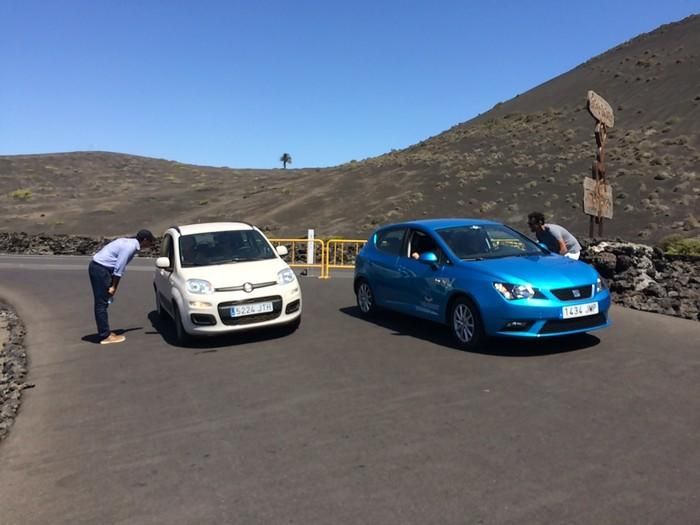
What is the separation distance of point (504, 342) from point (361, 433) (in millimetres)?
3805

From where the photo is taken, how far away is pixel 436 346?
8539 millimetres

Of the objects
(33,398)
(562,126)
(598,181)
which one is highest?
(562,126)

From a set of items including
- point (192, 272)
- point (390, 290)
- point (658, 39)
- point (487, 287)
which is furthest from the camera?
point (658, 39)

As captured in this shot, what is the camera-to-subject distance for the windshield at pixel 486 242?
8875 millimetres

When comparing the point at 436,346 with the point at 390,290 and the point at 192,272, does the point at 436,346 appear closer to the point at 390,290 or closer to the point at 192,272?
the point at 390,290

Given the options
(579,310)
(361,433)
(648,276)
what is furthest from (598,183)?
(361,433)

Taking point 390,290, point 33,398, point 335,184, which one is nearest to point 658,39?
point 335,184

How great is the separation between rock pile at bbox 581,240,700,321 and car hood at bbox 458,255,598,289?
3.60 meters

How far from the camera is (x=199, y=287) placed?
9039 mm

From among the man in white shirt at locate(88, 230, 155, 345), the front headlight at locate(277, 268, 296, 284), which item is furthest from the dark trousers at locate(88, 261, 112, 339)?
the front headlight at locate(277, 268, 296, 284)

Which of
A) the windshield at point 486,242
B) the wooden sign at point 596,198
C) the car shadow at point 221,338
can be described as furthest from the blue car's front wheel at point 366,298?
the wooden sign at point 596,198

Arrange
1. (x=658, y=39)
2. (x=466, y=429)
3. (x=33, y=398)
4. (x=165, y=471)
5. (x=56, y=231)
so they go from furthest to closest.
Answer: (x=658, y=39) → (x=56, y=231) → (x=33, y=398) → (x=466, y=429) → (x=165, y=471)

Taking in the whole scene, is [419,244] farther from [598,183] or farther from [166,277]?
[598,183]

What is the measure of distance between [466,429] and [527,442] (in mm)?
528
